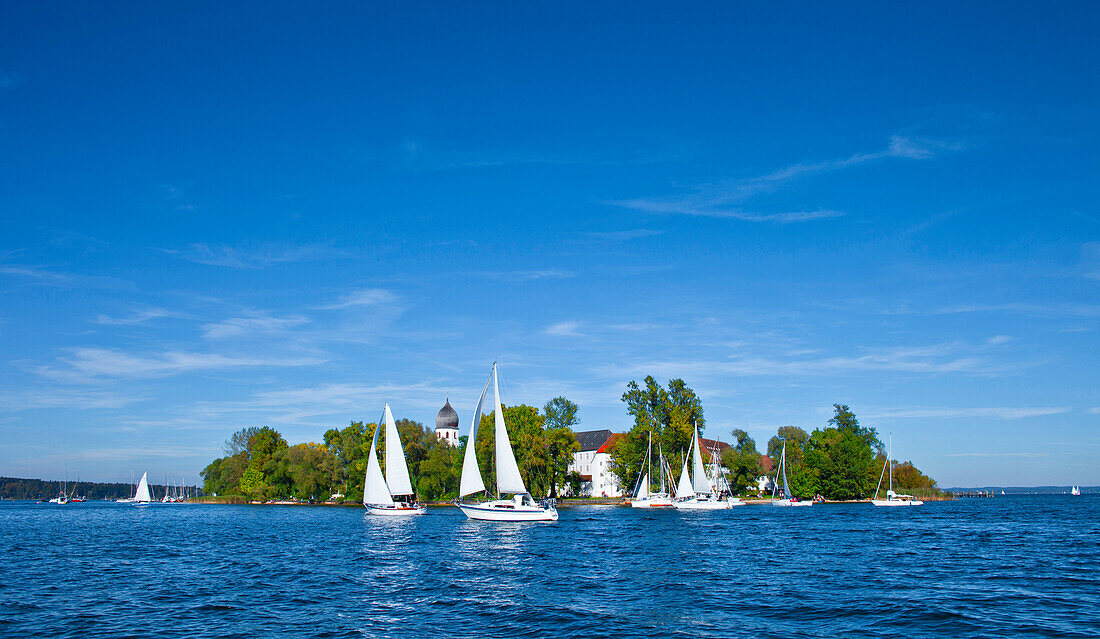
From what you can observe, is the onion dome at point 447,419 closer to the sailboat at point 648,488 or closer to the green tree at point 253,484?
the green tree at point 253,484

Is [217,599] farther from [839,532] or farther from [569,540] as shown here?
[839,532]

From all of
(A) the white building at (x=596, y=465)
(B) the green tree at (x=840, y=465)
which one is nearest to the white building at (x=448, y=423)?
(A) the white building at (x=596, y=465)

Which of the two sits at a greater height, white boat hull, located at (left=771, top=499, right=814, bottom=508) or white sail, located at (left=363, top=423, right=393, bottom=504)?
white sail, located at (left=363, top=423, right=393, bottom=504)

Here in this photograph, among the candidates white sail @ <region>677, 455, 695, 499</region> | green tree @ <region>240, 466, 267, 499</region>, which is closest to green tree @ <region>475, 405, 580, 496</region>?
white sail @ <region>677, 455, 695, 499</region>

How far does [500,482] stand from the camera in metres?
74.3

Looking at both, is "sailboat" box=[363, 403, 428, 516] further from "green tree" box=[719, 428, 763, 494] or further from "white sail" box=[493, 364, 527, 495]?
"green tree" box=[719, 428, 763, 494]

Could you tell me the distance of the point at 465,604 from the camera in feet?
95.1

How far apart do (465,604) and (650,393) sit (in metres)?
95.5

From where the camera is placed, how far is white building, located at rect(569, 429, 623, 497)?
160250 mm

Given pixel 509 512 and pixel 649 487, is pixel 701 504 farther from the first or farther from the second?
pixel 509 512

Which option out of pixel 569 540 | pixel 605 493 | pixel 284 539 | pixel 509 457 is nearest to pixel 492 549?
pixel 569 540

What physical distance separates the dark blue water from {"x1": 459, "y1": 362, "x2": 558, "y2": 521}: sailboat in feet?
41.8

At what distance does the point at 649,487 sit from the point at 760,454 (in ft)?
113

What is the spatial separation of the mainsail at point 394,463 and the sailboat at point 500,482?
664 inches
